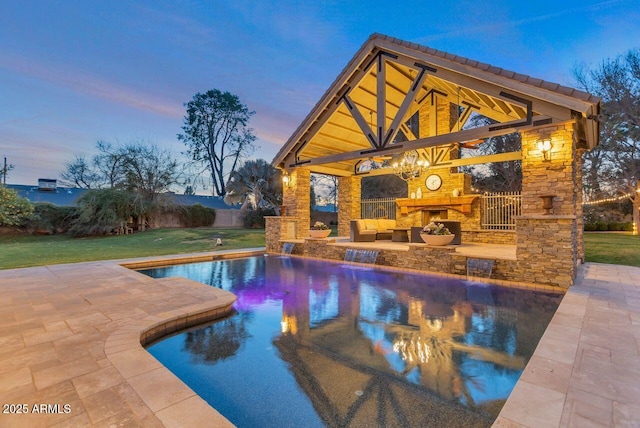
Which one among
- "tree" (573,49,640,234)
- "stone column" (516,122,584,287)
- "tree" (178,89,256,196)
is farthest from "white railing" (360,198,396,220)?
"tree" (178,89,256,196)

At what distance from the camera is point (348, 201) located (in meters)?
14.3

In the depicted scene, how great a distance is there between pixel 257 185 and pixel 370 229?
13174 mm

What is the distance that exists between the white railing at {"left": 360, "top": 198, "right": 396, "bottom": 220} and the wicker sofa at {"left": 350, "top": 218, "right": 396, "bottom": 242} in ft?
6.26

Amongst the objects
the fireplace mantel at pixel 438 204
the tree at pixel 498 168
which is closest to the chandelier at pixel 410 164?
the fireplace mantel at pixel 438 204

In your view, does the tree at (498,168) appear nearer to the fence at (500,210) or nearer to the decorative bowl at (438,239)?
the fence at (500,210)

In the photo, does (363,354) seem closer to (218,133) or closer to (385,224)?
(385,224)

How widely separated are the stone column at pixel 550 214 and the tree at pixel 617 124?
46.5 ft

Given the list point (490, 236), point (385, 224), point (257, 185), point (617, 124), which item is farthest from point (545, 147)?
point (257, 185)

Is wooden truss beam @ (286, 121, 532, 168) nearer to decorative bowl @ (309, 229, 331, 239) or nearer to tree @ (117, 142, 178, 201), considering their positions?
decorative bowl @ (309, 229, 331, 239)

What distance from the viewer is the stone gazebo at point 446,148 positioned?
6074mm

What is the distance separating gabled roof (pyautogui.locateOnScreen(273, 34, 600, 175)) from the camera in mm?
6258

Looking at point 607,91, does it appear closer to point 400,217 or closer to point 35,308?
point 400,217

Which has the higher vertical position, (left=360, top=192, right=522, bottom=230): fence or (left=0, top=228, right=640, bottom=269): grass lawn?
(left=360, top=192, right=522, bottom=230): fence

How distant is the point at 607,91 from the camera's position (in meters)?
16.1
